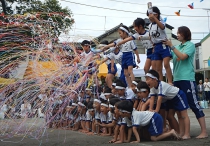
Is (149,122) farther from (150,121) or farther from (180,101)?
(180,101)

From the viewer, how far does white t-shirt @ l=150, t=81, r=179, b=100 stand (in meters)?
7.02

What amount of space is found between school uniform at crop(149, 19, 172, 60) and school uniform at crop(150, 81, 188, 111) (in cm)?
81

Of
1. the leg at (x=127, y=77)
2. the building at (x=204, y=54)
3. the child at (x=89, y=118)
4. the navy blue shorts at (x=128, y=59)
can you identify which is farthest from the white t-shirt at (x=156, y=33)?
the building at (x=204, y=54)

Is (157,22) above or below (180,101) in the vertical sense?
above

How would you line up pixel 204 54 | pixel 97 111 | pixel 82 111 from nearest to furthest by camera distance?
1. pixel 97 111
2. pixel 82 111
3. pixel 204 54

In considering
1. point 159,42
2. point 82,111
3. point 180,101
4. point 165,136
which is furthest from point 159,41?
point 82,111

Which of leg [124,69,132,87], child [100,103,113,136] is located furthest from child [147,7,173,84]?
child [100,103,113,136]

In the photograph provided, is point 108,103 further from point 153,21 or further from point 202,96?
point 202,96

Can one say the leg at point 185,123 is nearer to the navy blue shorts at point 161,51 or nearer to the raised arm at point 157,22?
the navy blue shorts at point 161,51

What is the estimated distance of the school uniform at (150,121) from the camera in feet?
22.9

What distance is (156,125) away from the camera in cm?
697

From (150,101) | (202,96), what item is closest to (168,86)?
(150,101)

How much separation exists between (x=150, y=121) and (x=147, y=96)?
29.5 inches

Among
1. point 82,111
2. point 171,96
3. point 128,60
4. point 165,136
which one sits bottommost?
point 165,136
